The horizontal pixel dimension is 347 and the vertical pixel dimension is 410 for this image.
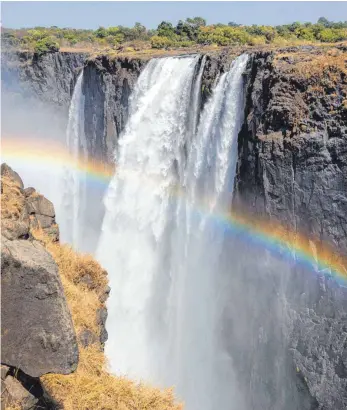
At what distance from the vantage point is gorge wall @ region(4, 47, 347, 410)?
11.7 metres

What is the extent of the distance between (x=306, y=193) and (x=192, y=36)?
1082 inches

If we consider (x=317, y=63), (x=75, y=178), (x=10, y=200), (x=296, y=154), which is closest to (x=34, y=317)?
(x=10, y=200)

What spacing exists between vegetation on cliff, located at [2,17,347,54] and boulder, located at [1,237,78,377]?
906 inches

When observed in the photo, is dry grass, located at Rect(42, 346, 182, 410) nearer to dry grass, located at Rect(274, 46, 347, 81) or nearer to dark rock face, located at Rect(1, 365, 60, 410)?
dark rock face, located at Rect(1, 365, 60, 410)

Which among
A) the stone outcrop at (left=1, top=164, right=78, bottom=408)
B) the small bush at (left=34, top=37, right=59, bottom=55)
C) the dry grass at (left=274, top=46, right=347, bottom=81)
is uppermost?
the dry grass at (left=274, top=46, right=347, bottom=81)

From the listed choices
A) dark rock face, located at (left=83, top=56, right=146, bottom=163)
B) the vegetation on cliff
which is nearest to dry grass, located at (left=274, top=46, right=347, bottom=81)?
dark rock face, located at (left=83, top=56, right=146, bottom=163)

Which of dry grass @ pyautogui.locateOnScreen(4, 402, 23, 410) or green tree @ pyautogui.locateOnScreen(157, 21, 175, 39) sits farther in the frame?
green tree @ pyautogui.locateOnScreen(157, 21, 175, 39)

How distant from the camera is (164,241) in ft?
60.1

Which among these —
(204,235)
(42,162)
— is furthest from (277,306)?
(42,162)

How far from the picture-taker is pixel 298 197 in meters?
12.4

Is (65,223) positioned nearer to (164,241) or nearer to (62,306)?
(164,241)

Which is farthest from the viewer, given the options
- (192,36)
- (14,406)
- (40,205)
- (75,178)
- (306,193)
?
(192,36)

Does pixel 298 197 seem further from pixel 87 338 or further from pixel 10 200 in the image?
pixel 10 200

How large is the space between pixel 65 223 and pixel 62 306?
22.9 meters
